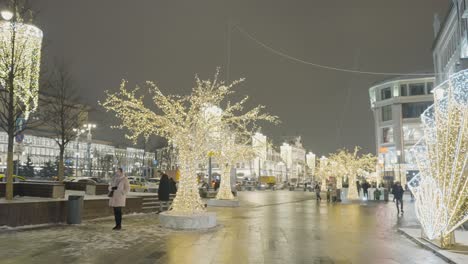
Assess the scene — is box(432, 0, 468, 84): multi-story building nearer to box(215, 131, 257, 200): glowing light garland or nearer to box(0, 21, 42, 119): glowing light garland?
box(215, 131, 257, 200): glowing light garland

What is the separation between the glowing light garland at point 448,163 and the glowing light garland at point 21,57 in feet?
49.7

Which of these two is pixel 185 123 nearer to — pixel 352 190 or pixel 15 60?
pixel 15 60

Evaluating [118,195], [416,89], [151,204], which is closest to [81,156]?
[416,89]

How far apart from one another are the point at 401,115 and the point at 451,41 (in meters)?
29.9

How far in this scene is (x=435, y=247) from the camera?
1141cm

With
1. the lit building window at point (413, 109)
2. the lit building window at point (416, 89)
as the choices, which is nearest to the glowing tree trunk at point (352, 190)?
the lit building window at point (413, 109)

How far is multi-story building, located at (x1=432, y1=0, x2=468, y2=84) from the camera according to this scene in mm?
43750

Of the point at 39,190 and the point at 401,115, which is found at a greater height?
the point at 401,115

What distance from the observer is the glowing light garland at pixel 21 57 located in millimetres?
17062

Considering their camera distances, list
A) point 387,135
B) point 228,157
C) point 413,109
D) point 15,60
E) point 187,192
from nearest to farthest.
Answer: point 187,192 → point 15,60 → point 228,157 → point 413,109 → point 387,135

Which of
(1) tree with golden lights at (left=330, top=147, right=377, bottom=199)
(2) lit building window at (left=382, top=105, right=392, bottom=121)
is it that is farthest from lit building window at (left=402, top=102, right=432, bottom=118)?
(1) tree with golden lights at (left=330, top=147, right=377, bottom=199)

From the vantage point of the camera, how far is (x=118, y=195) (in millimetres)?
14422

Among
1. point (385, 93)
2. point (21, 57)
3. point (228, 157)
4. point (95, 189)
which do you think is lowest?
point (95, 189)

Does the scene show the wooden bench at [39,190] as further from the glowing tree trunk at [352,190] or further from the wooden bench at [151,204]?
the glowing tree trunk at [352,190]
